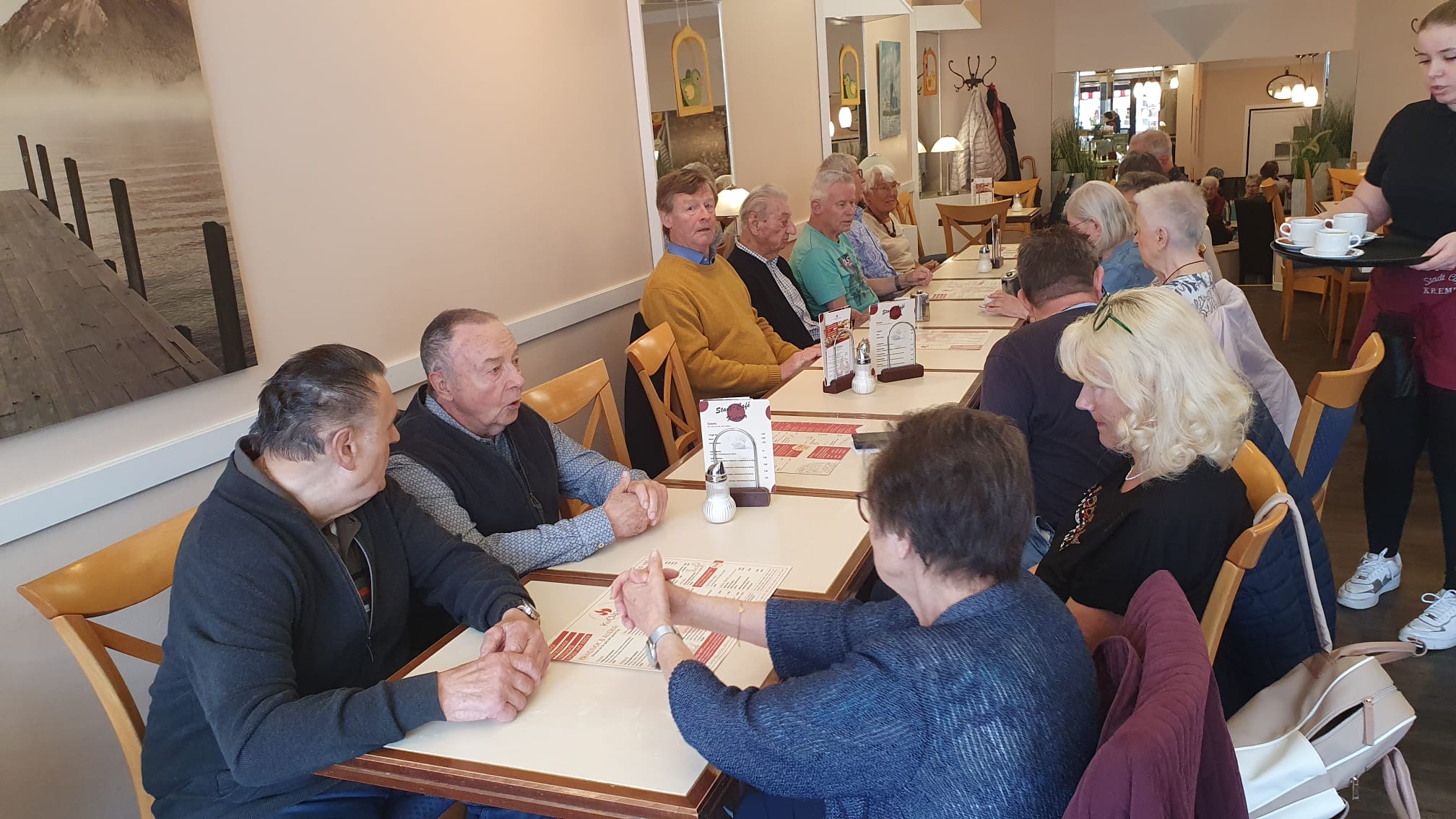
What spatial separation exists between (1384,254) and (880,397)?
146 cm

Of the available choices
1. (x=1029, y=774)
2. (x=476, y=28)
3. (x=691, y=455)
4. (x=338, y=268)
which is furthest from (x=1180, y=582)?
(x=476, y=28)

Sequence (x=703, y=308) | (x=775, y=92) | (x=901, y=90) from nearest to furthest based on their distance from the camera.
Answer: (x=703, y=308) < (x=775, y=92) < (x=901, y=90)

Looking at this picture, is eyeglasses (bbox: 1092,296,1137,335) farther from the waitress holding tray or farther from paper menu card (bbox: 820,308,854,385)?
the waitress holding tray

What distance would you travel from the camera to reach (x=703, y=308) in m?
3.94

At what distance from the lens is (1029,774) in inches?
45.2

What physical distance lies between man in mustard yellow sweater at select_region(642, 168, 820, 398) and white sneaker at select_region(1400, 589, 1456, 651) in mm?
2101

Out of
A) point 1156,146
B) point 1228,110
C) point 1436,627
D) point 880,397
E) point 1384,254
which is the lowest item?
point 1436,627

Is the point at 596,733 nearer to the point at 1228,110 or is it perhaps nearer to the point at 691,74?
the point at 691,74

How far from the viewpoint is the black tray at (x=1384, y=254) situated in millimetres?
2699

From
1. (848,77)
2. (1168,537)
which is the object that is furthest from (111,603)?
(848,77)

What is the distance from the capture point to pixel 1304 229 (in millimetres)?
2928

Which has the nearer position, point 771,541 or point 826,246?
point 771,541

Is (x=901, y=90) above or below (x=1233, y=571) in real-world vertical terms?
above

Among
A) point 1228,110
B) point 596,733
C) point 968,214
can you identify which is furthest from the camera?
point 1228,110
